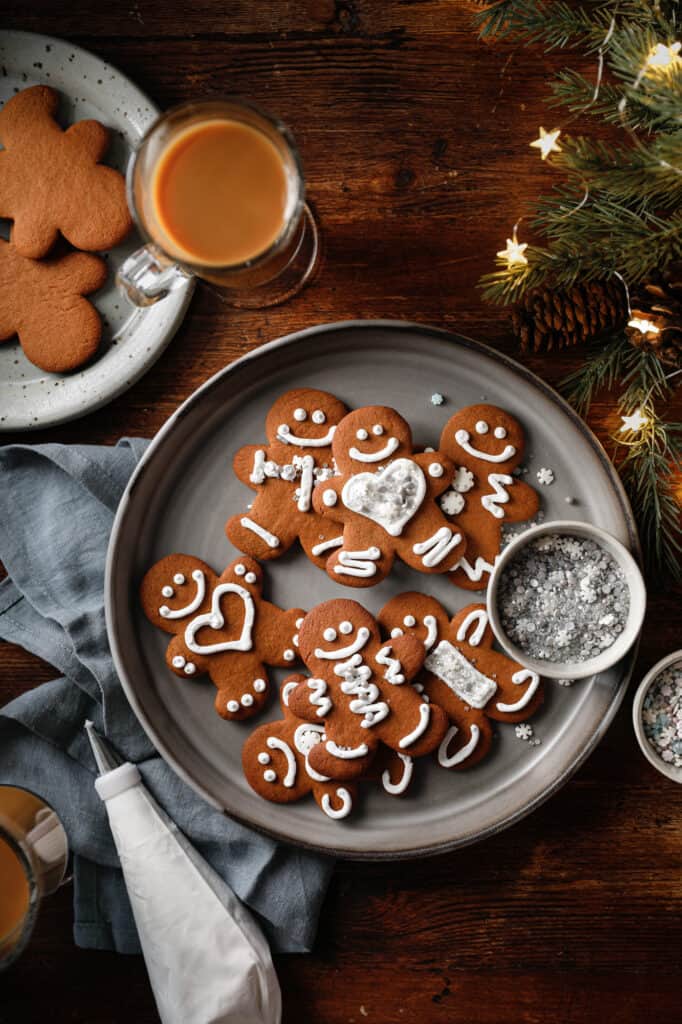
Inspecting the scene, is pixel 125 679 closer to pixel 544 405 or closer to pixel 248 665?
pixel 248 665

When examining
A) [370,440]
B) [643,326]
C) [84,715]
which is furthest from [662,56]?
[84,715]

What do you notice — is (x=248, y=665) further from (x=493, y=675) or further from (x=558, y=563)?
(x=558, y=563)

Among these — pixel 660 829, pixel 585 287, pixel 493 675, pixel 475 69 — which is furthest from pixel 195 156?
pixel 660 829

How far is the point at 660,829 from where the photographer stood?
1194mm

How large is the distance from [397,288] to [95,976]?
1051mm

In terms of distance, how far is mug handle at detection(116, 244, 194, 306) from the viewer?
3.48 ft

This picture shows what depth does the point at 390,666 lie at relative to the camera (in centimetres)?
110

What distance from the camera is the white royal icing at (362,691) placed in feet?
3.60

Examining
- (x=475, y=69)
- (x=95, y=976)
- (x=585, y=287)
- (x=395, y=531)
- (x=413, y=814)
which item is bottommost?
(x=95, y=976)

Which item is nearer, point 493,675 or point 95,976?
point 493,675

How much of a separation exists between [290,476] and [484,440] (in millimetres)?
258

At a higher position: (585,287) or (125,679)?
(585,287)

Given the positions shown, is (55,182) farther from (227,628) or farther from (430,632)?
(430,632)

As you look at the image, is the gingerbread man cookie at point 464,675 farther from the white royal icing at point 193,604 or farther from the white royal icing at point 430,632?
the white royal icing at point 193,604
